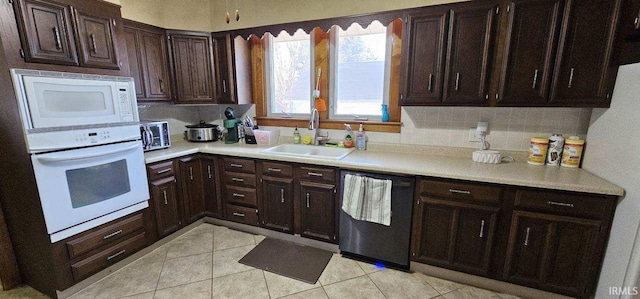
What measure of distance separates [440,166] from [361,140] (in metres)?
0.81

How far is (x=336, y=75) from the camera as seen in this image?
2709 millimetres

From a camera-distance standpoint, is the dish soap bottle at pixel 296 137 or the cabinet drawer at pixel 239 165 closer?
the cabinet drawer at pixel 239 165

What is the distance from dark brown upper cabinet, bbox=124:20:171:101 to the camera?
7.79 feet

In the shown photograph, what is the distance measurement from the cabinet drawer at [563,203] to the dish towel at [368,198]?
2.73ft

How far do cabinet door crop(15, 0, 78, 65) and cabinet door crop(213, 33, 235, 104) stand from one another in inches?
49.9

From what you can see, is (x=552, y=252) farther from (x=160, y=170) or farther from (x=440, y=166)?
(x=160, y=170)

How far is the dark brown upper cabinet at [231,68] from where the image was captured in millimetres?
2793

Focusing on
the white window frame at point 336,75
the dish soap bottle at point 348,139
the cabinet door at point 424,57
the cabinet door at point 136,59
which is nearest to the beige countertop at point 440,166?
the dish soap bottle at point 348,139

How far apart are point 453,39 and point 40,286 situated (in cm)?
347

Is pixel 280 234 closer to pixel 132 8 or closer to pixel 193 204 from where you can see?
pixel 193 204

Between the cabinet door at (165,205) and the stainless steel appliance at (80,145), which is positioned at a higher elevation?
the stainless steel appliance at (80,145)

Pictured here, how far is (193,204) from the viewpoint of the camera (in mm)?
2691

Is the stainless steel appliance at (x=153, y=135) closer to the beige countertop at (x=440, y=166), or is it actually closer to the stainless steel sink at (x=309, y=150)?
the beige countertop at (x=440, y=166)

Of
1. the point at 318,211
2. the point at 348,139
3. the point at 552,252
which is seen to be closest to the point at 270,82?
the point at 348,139
